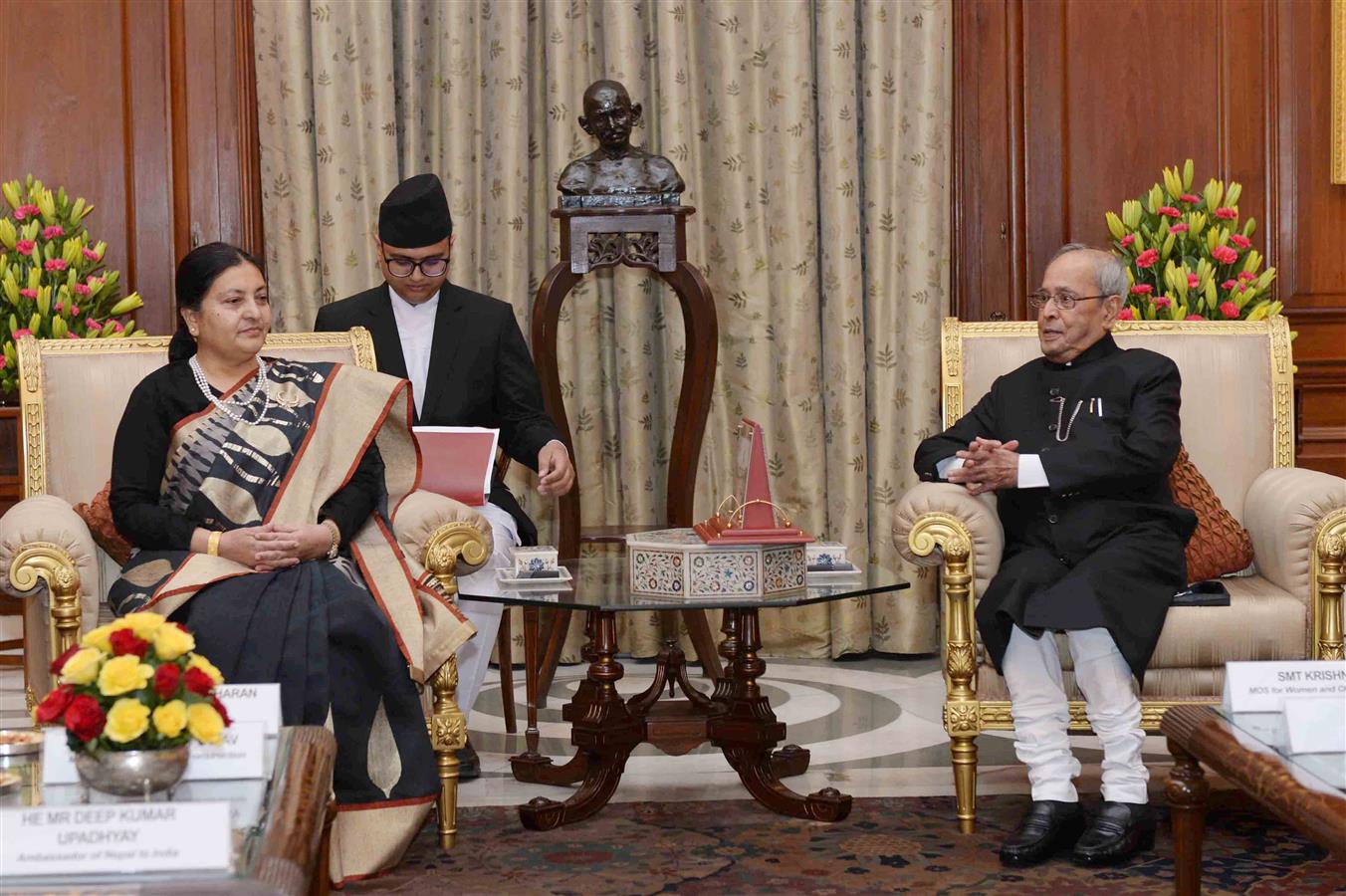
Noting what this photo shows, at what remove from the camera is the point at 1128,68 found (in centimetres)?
551

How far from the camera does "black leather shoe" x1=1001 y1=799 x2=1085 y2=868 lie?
3.15 meters

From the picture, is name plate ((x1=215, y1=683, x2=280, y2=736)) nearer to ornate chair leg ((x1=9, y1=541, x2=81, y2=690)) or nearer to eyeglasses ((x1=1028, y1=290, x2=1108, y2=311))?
ornate chair leg ((x1=9, y1=541, x2=81, y2=690))

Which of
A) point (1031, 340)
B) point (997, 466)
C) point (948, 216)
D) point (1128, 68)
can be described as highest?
point (1128, 68)

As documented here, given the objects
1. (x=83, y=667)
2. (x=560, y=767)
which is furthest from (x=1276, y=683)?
(x=560, y=767)

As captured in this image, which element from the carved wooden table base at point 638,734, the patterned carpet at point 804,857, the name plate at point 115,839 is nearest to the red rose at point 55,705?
the name plate at point 115,839

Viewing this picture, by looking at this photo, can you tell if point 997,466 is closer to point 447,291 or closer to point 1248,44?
point 447,291

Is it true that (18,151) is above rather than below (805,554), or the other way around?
above

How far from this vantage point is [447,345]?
4.26 metres

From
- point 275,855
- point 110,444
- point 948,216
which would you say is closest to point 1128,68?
point 948,216

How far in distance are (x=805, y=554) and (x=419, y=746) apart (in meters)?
0.87

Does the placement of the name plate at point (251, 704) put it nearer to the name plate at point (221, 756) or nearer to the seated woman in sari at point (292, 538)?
the name plate at point (221, 756)

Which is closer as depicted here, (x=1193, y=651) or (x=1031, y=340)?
(x=1193, y=651)

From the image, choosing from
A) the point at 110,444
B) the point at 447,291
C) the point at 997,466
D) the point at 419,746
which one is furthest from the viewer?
the point at 447,291

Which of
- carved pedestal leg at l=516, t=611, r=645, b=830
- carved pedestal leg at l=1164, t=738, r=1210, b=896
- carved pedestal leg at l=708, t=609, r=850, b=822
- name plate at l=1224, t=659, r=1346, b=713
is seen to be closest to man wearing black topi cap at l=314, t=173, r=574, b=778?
carved pedestal leg at l=516, t=611, r=645, b=830
